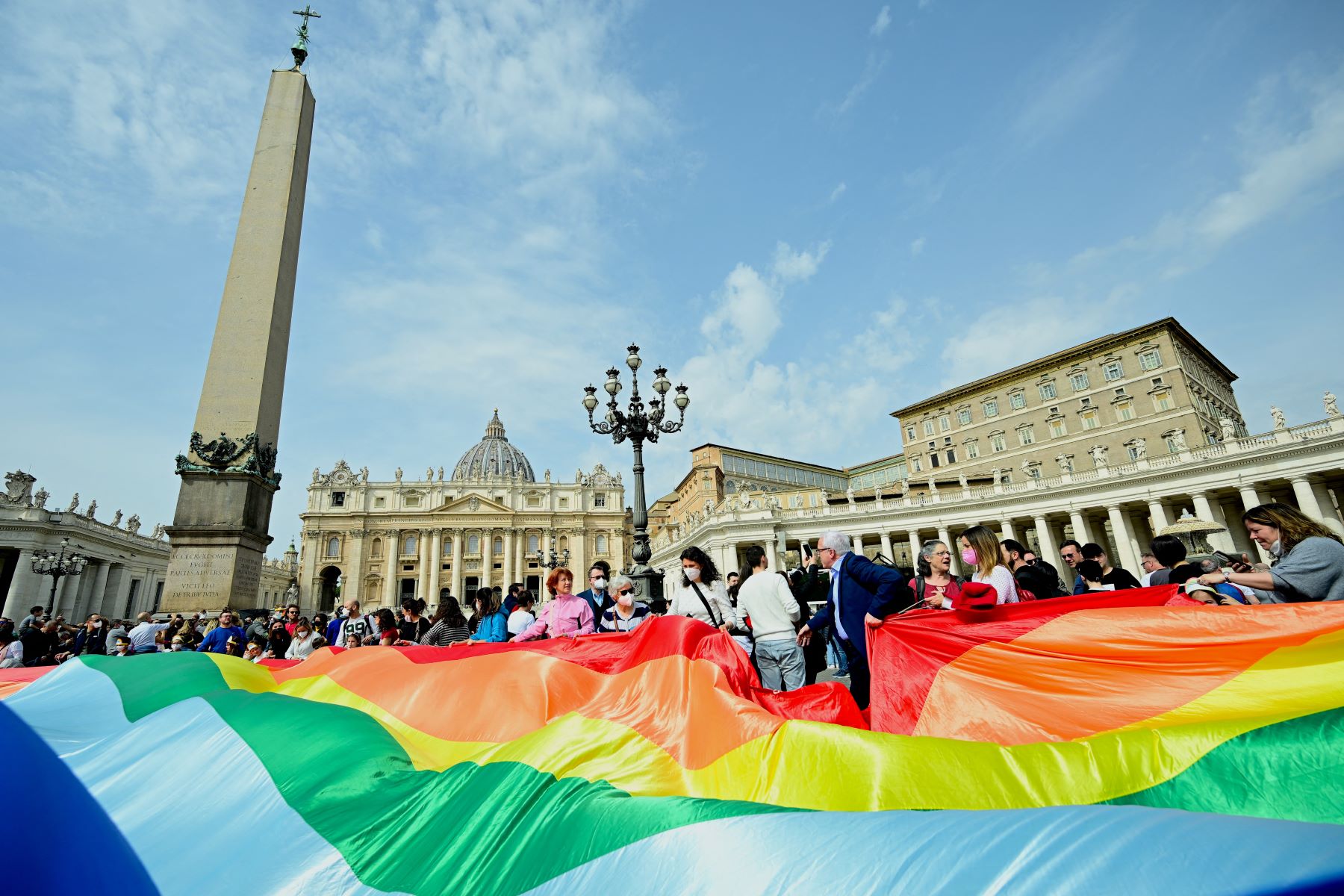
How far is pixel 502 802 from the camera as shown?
2.16 m

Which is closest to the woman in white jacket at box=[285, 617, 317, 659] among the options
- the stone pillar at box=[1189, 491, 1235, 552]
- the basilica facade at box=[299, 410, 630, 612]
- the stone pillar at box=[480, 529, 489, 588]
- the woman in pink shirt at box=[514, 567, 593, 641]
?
the woman in pink shirt at box=[514, 567, 593, 641]

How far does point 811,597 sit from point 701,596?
15.2 ft

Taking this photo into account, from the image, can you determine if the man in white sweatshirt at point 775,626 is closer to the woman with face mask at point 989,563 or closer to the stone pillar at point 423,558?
the woman with face mask at point 989,563

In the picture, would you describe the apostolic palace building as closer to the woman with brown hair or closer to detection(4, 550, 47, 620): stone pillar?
the woman with brown hair

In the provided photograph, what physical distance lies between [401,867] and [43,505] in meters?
52.0

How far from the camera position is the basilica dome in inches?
3580

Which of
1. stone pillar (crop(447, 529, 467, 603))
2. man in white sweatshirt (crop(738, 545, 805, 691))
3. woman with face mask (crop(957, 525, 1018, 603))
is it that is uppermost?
stone pillar (crop(447, 529, 467, 603))

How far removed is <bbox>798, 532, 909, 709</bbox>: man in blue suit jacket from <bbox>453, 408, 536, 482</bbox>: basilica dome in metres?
86.8

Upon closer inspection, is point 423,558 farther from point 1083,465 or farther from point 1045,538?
point 1083,465

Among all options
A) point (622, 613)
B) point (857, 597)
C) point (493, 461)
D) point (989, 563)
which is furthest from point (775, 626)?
point (493, 461)

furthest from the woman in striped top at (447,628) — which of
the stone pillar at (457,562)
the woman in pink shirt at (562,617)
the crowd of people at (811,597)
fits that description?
the stone pillar at (457,562)

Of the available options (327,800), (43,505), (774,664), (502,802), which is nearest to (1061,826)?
(502,802)

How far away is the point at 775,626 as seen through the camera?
16.8ft

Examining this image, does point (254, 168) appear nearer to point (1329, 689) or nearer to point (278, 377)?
point (278, 377)
